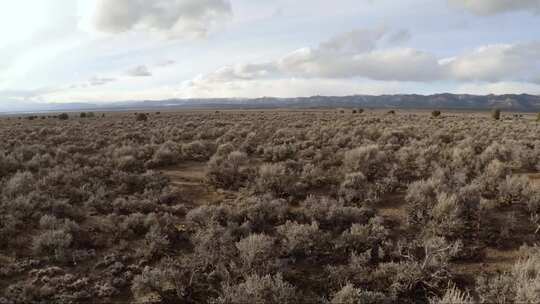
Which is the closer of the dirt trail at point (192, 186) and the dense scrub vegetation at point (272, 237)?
the dense scrub vegetation at point (272, 237)

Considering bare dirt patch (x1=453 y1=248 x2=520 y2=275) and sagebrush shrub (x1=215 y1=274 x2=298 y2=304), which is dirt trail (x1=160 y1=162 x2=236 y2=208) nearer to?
sagebrush shrub (x1=215 y1=274 x2=298 y2=304)

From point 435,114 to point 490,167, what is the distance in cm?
4675

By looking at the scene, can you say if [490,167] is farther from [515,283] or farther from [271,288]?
[271,288]

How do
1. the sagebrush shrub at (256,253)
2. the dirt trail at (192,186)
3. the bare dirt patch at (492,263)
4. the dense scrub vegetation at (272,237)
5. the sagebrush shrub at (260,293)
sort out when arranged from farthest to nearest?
the dirt trail at (192,186)
the bare dirt patch at (492,263)
the sagebrush shrub at (256,253)
the dense scrub vegetation at (272,237)
the sagebrush shrub at (260,293)

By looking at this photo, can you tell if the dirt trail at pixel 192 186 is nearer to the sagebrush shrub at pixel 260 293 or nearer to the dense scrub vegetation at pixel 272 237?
the dense scrub vegetation at pixel 272 237

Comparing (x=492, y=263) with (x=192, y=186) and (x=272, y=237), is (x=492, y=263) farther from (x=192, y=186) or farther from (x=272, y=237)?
(x=192, y=186)

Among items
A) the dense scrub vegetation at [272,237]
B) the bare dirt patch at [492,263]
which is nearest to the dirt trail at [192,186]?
the dense scrub vegetation at [272,237]

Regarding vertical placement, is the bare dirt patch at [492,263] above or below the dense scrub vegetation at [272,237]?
below

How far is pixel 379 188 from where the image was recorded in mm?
9469

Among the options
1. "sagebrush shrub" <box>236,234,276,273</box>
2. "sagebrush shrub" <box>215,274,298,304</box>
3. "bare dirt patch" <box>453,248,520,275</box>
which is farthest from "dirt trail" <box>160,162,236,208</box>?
"bare dirt patch" <box>453,248,520,275</box>

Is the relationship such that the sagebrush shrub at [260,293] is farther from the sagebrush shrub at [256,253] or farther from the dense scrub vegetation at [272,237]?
the sagebrush shrub at [256,253]

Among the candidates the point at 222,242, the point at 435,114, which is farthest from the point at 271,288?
the point at 435,114

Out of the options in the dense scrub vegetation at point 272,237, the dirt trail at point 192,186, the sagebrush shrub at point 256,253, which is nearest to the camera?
the dense scrub vegetation at point 272,237

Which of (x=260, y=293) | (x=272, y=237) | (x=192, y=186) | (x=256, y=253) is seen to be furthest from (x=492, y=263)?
(x=192, y=186)
